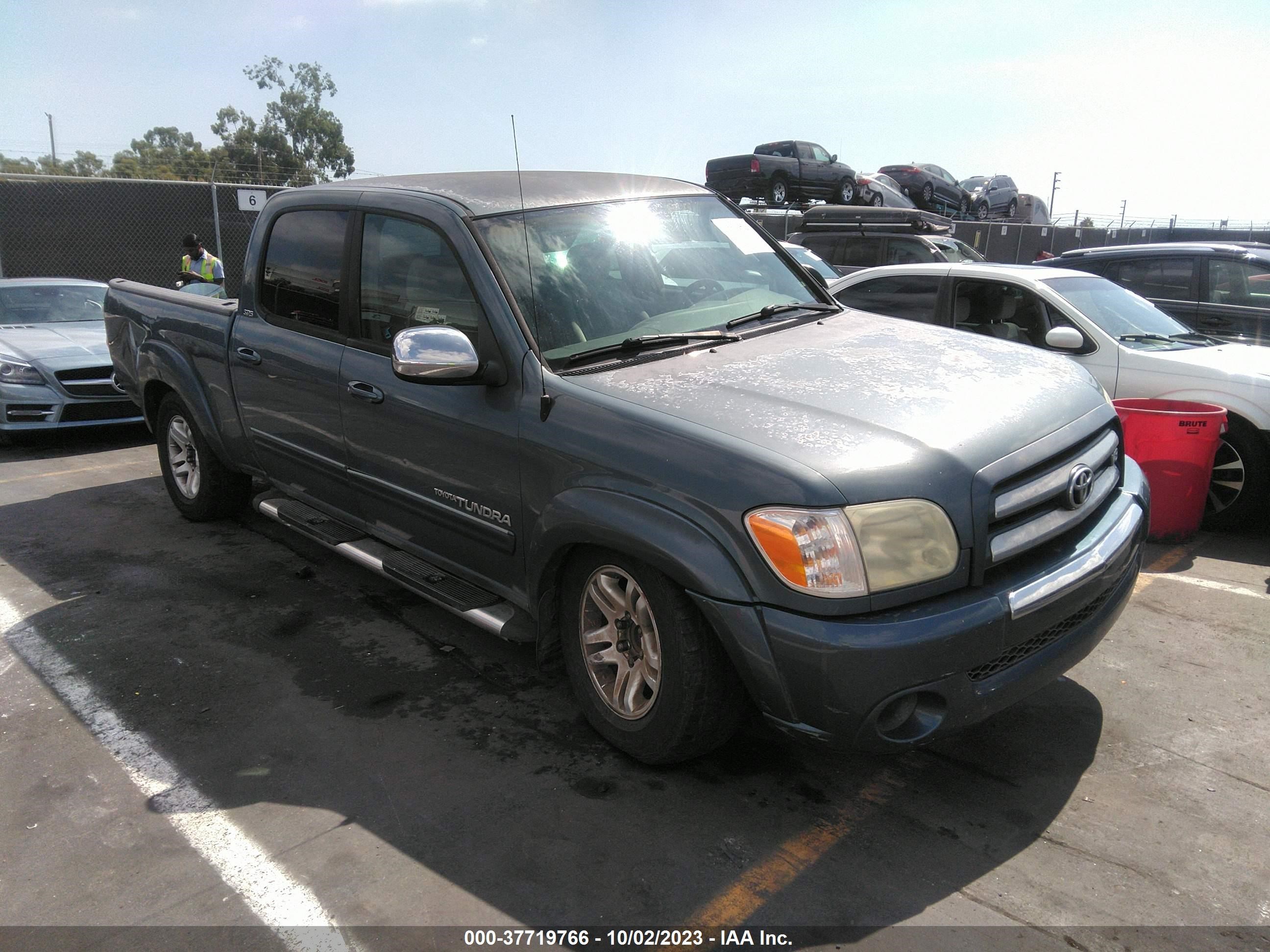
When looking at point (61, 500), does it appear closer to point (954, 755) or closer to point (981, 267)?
point (954, 755)

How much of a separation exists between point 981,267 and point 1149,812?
4801mm

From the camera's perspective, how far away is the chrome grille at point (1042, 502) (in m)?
2.79

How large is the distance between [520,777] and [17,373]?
7301 millimetres

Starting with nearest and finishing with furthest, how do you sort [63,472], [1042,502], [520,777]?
1. [1042,502]
2. [520,777]
3. [63,472]

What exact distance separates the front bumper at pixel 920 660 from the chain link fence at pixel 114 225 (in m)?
15.4

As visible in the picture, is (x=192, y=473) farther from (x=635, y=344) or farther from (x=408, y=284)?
(x=635, y=344)

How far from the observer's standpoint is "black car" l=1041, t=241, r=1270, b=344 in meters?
7.98

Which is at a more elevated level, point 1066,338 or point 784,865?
point 1066,338

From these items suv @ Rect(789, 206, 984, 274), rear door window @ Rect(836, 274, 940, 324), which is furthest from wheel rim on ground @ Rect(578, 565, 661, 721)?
suv @ Rect(789, 206, 984, 274)

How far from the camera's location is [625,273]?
12.3 ft

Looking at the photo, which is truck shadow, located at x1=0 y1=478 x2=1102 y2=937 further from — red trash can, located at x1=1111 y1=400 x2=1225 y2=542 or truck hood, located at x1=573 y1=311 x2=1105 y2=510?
red trash can, located at x1=1111 y1=400 x2=1225 y2=542

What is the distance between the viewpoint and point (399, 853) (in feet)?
9.45

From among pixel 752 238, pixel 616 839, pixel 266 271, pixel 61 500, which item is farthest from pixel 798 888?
pixel 61 500

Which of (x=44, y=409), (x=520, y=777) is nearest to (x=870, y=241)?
(x=44, y=409)
